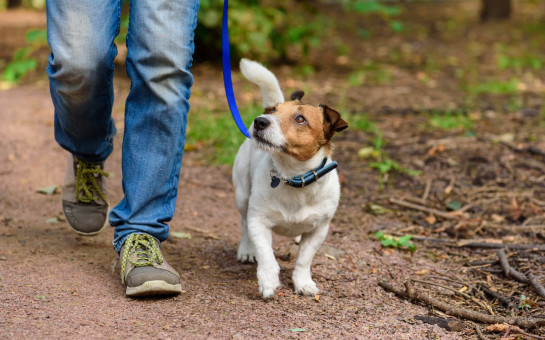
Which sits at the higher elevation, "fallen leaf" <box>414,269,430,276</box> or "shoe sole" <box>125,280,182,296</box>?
"shoe sole" <box>125,280,182,296</box>

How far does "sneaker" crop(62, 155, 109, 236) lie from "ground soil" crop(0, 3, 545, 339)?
0.12m

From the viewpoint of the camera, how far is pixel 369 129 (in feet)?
19.1

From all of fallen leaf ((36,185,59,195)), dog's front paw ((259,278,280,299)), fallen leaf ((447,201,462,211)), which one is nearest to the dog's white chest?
dog's front paw ((259,278,280,299))

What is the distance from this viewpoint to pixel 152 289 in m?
2.68

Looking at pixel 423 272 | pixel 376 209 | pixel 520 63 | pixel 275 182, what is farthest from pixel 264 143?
pixel 520 63

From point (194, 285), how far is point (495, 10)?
36.1ft

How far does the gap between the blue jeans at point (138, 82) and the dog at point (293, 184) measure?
1.31 ft

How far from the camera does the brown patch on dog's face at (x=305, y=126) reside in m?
2.90

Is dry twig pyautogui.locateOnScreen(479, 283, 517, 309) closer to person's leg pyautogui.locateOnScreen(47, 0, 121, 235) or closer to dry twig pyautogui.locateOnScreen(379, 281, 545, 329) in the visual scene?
dry twig pyautogui.locateOnScreen(379, 281, 545, 329)

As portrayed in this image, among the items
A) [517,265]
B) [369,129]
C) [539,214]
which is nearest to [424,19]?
[369,129]

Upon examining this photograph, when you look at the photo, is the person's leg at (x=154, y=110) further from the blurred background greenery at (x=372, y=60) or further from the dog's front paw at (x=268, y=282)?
the blurred background greenery at (x=372, y=60)

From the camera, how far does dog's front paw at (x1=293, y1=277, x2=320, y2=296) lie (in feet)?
9.78

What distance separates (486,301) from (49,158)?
366cm

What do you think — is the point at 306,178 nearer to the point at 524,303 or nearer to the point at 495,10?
the point at 524,303
